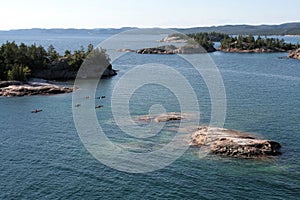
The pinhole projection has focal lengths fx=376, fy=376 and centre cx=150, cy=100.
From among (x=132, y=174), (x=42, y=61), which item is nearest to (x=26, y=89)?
(x=42, y=61)

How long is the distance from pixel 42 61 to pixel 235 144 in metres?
89.2

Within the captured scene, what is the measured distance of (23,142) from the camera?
2288 inches

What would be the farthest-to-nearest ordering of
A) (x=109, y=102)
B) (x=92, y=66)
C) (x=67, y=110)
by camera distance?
(x=92, y=66) < (x=109, y=102) < (x=67, y=110)

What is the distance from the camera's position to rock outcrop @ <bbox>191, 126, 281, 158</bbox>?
167ft

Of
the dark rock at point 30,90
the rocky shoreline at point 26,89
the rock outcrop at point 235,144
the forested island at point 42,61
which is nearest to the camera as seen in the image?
the rock outcrop at point 235,144

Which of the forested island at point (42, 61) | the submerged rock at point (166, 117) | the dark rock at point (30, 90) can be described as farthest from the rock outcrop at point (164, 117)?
the forested island at point (42, 61)

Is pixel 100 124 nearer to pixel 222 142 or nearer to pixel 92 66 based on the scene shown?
pixel 222 142

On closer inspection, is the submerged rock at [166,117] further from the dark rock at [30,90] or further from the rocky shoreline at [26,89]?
the rocky shoreline at [26,89]

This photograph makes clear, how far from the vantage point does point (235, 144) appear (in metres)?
52.1

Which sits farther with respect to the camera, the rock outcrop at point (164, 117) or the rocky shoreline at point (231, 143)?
the rock outcrop at point (164, 117)

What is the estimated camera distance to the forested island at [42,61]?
116 m

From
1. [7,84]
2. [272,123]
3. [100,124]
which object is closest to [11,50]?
[7,84]

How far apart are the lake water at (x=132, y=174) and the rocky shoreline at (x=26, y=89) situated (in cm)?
890

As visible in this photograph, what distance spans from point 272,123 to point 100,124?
30.3m
